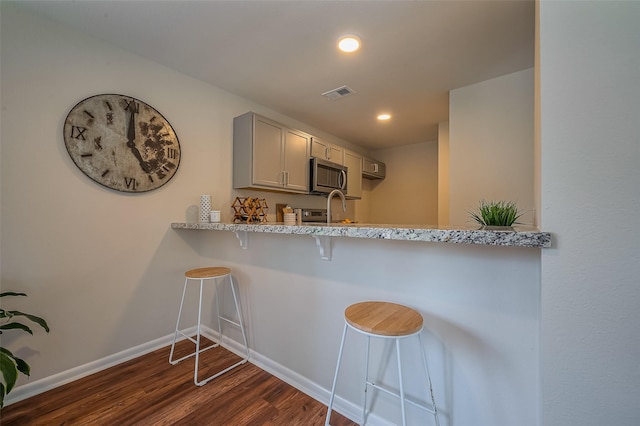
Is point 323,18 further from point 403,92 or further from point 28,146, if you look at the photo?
point 28,146

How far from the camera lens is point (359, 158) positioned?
412 cm

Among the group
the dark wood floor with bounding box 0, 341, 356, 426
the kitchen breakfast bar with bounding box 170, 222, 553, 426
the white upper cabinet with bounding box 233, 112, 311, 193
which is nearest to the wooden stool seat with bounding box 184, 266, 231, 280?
the kitchen breakfast bar with bounding box 170, 222, 553, 426

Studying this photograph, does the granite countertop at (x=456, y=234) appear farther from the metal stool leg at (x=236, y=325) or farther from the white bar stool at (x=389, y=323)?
the metal stool leg at (x=236, y=325)

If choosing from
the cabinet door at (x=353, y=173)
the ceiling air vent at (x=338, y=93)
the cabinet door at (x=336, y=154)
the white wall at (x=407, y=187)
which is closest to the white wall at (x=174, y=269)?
the ceiling air vent at (x=338, y=93)

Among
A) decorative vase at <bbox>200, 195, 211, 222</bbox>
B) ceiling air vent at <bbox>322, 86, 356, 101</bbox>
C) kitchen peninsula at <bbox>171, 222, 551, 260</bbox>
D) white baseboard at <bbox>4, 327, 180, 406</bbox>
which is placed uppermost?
ceiling air vent at <bbox>322, 86, 356, 101</bbox>

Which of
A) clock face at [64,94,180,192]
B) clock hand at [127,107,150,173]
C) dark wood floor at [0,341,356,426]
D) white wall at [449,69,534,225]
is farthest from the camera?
white wall at [449,69,534,225]

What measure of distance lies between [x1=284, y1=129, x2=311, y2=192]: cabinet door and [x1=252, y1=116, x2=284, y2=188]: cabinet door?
0.09 m

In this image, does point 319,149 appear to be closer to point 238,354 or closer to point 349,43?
point 349,43

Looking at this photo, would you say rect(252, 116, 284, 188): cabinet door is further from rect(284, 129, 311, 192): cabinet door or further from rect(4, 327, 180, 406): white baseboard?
rect(4, 327, 180, 406): white baseboard

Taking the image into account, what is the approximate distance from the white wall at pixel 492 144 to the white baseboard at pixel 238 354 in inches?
74.9

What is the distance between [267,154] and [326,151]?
1038mm

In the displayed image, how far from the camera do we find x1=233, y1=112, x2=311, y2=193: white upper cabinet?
2.55m

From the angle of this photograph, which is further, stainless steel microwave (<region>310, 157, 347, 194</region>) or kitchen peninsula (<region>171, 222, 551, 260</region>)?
stainless steel microwave (<region>310, 157, 347, 194</region>)

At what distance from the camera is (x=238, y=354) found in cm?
203
